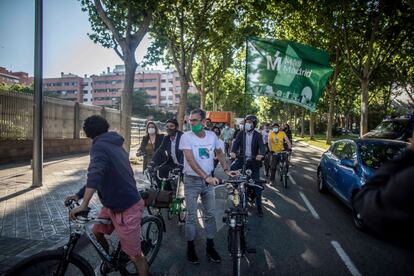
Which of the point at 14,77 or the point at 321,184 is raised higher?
the point at 14,77

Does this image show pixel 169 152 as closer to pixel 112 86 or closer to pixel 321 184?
pixel 321 184

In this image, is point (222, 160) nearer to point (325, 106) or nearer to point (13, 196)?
point (13, 196)

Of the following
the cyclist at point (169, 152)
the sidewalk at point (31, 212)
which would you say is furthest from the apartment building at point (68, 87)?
the cyclist at point (169, 152)

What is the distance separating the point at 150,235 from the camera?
4.43 m

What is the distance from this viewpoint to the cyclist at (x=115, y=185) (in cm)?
307

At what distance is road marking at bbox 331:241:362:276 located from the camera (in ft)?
14.0

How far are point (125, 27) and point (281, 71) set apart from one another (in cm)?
728

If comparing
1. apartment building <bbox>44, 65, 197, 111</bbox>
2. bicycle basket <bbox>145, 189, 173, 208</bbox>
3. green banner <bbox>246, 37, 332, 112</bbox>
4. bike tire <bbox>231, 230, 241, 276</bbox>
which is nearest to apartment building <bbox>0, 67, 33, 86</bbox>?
apartment building <bbox>44, 65, 197, 111</bbox>

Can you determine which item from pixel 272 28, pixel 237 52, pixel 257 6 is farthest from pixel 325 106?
pixel 257 6

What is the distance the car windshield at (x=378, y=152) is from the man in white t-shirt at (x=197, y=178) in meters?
3.55

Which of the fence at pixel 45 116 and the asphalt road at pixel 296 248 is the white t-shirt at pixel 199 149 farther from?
the fence at pixel 45 116

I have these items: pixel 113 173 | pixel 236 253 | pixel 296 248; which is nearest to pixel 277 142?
pixel 296 248

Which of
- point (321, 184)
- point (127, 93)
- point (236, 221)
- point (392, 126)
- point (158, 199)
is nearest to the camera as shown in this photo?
point (236, 221)

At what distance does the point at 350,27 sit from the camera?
21.7 meters
